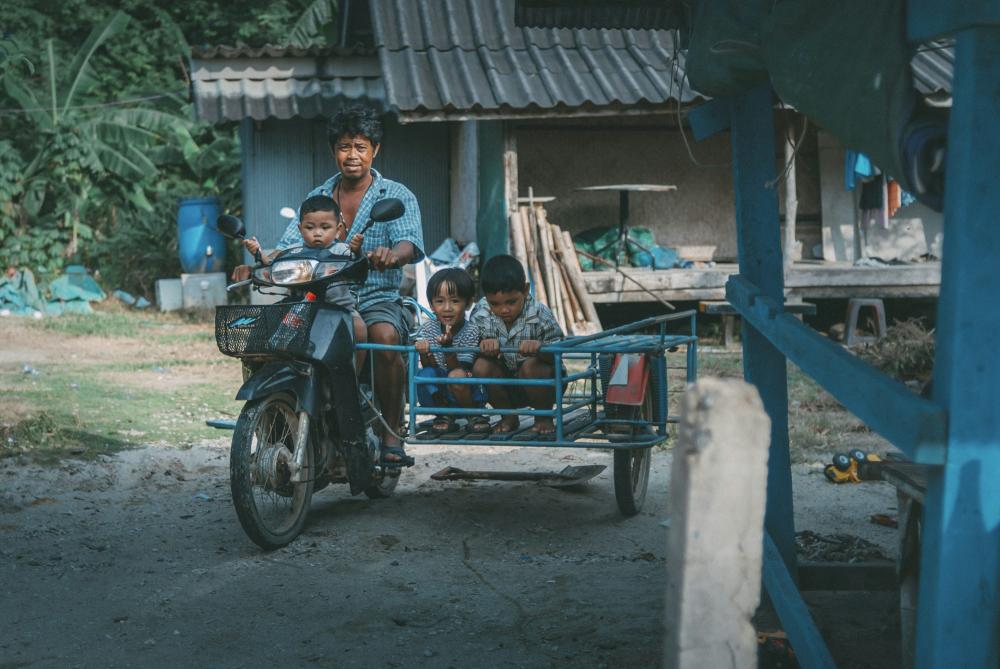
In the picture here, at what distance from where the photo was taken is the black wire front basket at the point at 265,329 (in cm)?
453

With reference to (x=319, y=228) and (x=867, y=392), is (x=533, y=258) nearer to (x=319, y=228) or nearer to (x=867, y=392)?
(x=319, y=228)

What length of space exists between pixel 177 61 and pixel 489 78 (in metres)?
11.4

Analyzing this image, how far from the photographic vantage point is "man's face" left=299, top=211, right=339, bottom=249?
15.8ft

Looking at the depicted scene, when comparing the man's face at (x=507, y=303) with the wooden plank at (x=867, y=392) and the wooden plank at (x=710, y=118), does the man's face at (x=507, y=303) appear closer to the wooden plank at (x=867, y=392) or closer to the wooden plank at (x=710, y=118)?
the wooden plank at (x=710, y=118)

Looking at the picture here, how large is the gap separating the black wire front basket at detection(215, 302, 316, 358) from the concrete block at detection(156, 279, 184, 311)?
37.7 ft

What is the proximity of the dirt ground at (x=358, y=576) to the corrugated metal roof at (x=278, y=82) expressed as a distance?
6455 mm

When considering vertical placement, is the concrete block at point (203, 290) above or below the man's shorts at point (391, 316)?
below

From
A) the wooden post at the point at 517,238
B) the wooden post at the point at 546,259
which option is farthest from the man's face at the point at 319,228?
the wooden post at the point at 546,259

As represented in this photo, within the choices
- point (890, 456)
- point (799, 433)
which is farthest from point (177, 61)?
point (890, 456)

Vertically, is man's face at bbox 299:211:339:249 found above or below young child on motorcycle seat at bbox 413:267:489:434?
above

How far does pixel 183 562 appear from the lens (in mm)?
4586

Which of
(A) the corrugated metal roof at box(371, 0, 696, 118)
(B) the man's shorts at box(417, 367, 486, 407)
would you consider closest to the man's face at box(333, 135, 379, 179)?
(B) the man's shorts at box(417, 367, 486, 407)

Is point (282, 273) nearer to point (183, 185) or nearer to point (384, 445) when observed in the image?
point (384, 445)

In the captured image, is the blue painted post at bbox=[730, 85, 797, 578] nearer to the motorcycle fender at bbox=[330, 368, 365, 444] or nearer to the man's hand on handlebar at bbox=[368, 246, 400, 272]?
the man's hand on handlebar at bbox=[368, 246, 400, 272]
